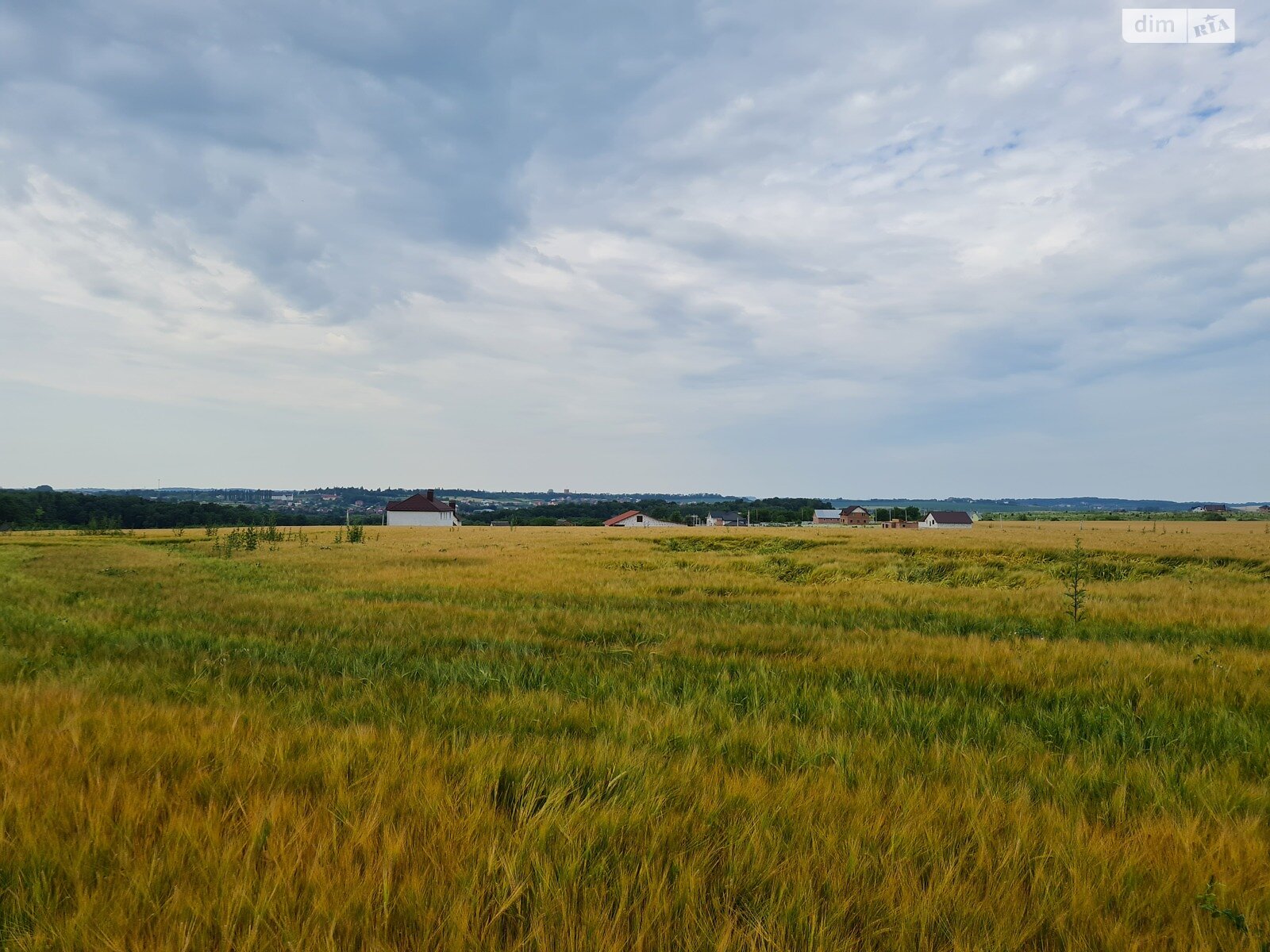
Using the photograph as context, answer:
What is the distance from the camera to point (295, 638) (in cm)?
733

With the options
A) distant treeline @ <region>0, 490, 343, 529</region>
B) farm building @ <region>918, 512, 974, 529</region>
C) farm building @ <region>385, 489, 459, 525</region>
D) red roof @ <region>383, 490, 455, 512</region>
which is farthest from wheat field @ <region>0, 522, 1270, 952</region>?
farm building @ <region>918, 512, 974, 529</region>

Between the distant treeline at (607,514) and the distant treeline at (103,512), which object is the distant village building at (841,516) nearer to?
the distant treeline at (607,514)

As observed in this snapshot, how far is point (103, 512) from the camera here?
103 meters

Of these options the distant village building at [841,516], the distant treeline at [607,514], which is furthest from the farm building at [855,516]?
the distant treeline at [607,514]

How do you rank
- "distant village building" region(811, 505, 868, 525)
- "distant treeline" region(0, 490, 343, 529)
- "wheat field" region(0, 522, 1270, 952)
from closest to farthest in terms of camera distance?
"wheat field" region(0, 522, 1270, 952) < "distant treeline" region(0, 490, 343, 529) < "distant village building" region(811, 505, 868, 525)

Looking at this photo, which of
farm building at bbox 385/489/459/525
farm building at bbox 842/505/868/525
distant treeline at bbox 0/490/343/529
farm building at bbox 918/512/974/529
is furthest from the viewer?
Answer: farm building at bbox 842/505/868/525

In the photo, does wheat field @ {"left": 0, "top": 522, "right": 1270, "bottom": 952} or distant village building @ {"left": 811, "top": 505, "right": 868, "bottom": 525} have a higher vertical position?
wheat field @ {"left": 0, "top": 522, "right": 1270, "bottom": 952}

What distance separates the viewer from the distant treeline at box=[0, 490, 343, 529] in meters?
91.3

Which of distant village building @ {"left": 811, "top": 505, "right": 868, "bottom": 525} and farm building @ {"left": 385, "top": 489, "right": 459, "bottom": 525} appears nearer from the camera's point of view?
farm building @ {"left": 385, "top": 489, "right": 459, "bottom": 525}

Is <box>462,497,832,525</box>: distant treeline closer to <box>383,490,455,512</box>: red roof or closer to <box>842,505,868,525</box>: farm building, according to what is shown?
<box>842,505,868,525</box>: farm building

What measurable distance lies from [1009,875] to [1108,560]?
27.8 m

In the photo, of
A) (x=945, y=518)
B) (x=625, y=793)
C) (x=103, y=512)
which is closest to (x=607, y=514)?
(x=945, y=518)

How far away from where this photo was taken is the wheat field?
1984mm

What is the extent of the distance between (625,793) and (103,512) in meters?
135
